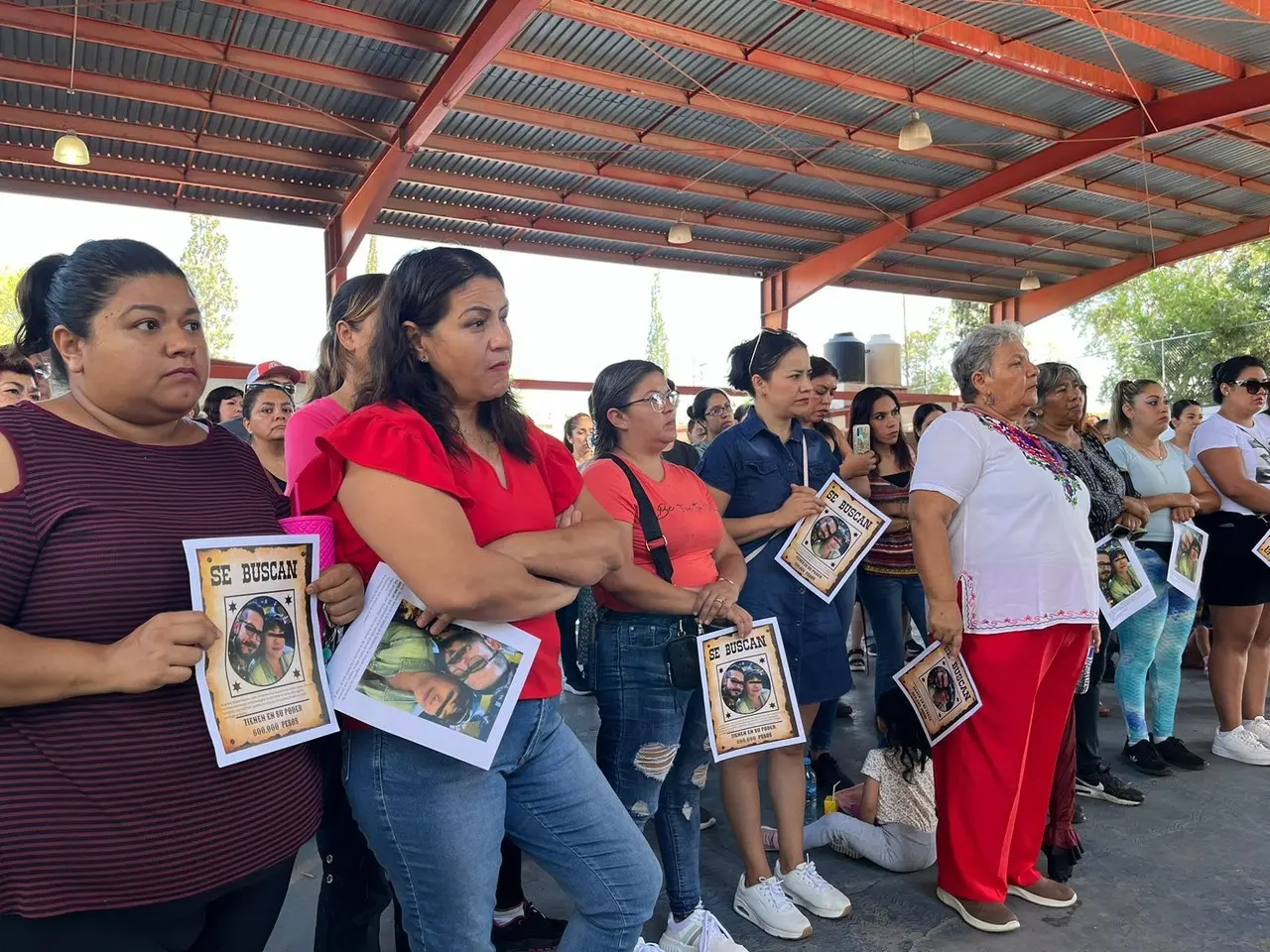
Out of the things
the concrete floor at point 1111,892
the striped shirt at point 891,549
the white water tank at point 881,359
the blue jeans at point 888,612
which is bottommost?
the concrete floor at point 1111,892

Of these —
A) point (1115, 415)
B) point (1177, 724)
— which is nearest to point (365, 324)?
point (1115, 415)

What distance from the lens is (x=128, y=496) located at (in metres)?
1.28

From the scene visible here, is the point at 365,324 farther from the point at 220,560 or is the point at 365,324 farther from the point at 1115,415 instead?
the point at 1115,415

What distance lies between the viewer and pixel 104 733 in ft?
3.96

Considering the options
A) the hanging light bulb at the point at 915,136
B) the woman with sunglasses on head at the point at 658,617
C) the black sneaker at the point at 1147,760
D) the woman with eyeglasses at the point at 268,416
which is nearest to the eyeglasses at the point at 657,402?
the woman with sunglasses on head at the point at 658,617

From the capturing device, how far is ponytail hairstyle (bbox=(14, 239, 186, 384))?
1.31 metres

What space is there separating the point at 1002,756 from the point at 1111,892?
2.40ft

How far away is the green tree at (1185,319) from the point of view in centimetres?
1826

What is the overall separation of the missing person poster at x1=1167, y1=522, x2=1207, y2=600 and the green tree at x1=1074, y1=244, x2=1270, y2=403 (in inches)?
575

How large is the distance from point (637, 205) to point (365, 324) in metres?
10.8

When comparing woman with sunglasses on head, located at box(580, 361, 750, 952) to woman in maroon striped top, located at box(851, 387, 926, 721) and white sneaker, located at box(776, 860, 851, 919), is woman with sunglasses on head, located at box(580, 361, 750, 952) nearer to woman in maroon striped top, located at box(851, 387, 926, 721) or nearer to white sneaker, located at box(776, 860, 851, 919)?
white sneaker, located at box(776, 860, 851, 919)

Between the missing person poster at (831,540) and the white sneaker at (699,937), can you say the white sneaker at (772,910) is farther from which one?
the missing person poster at (831,540)

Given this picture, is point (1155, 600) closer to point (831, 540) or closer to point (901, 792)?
point (901, 792)

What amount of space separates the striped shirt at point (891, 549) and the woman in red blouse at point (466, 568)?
2.85 metres
